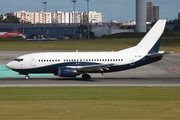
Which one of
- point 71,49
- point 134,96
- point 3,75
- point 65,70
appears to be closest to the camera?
point 134,96

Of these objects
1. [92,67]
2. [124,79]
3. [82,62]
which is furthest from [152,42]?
[82,62]

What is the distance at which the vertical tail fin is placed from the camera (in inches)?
2142

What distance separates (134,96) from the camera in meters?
37.9

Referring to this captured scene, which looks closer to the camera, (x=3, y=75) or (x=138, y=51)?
(x=138, y=51)
